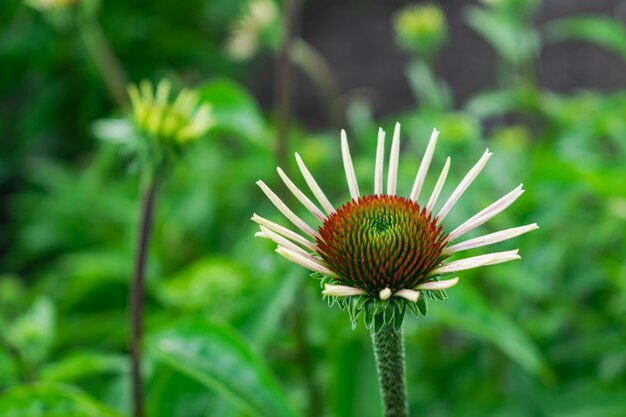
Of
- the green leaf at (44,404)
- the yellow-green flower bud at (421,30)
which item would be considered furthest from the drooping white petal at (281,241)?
the yellow-green flower bud at (421,30)

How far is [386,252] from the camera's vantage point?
37cm

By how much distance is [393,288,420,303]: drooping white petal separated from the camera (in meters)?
0.33

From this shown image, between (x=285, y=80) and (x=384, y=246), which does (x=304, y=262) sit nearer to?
(x=384, y=246)

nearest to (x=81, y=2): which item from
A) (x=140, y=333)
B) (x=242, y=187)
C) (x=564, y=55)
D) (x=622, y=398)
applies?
(x=242, y=187)

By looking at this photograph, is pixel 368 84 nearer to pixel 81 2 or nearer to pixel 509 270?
pixel 81 2

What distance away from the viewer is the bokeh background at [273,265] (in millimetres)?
657

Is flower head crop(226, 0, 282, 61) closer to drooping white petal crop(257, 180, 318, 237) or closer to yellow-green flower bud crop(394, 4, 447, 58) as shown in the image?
yellow-green flower bud crop(394, 4, 447, 58)

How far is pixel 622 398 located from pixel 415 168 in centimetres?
45

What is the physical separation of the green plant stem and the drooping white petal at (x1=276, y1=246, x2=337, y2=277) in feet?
0.13

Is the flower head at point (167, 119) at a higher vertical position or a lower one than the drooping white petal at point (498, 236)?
higher

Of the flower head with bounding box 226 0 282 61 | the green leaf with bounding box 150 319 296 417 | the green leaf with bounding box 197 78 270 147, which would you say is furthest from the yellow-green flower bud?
the green leaf with bounding box 150 319 296 417

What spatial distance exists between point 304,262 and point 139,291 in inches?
11.1

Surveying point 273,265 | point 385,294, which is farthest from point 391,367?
point 273,265

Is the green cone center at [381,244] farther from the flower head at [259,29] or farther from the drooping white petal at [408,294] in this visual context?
the flower head at [259,29]
